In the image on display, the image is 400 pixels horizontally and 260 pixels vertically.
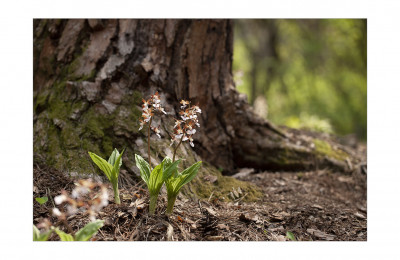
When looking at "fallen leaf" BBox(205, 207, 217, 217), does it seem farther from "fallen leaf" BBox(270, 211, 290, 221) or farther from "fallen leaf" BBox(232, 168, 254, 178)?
"fallen leaf" BBox(232, 168, 254, 178)

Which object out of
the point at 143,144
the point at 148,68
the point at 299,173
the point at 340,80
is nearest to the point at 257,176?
the point at 299,173

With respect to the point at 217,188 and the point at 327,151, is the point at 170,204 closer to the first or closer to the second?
the point at 217,188

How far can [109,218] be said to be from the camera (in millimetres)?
1922

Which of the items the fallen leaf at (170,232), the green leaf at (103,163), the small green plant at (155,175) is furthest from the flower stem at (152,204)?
the green leaf at (103,163)

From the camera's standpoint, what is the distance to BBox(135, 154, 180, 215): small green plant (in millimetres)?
1846

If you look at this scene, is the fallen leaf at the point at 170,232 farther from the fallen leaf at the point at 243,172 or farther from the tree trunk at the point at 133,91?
the fallen leaf at the point at 243,172

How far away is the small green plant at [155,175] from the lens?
1846 millimetres

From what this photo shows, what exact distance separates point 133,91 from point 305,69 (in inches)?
349

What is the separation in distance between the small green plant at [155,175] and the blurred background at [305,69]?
7.23m

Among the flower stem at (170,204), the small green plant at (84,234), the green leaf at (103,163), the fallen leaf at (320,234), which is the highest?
the green leaf at (103,163)

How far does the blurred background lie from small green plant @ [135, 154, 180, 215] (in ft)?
23.7

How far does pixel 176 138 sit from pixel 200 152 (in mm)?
1043

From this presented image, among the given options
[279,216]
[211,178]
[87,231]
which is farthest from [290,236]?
[87,231]

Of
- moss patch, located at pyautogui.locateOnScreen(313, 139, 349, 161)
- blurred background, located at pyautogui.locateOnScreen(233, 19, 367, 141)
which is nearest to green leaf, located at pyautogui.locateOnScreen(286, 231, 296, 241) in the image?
moss patch, located at pyautogui.locateOnScreen(313, 139, 349, 161)
